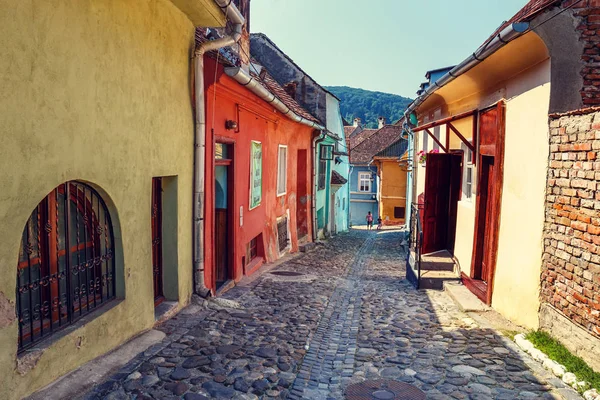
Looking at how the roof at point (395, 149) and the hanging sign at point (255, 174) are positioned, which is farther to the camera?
the roof at point (395, 149)

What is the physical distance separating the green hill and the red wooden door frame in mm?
109090

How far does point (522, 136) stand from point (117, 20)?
4.76 meters

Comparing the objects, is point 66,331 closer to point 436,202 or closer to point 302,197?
point 436,202

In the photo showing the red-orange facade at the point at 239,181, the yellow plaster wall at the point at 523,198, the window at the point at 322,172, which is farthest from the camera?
the window at the point at 322,172

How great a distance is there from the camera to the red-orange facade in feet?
25.5

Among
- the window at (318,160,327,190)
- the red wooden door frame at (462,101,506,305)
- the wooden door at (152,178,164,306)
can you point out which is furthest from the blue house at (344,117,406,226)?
the wooden door at (152,178,164,306)

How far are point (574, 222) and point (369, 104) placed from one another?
121 metres

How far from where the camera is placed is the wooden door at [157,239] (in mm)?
6641

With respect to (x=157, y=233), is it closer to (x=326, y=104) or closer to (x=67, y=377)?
(x=67, y=377)

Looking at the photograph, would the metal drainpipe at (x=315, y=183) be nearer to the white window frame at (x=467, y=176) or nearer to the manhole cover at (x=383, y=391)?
the white window frame at (x=467, y=176)

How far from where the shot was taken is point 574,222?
16.9 feet

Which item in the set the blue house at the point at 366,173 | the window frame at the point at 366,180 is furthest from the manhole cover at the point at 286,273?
the window frame at the point at 366,180

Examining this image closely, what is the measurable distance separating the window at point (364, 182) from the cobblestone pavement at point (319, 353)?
37092 mm

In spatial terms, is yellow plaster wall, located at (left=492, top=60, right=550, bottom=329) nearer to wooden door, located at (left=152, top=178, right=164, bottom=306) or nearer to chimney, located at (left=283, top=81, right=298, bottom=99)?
wooden door, located at (left=152, top=178, right=164, bottom=306)
